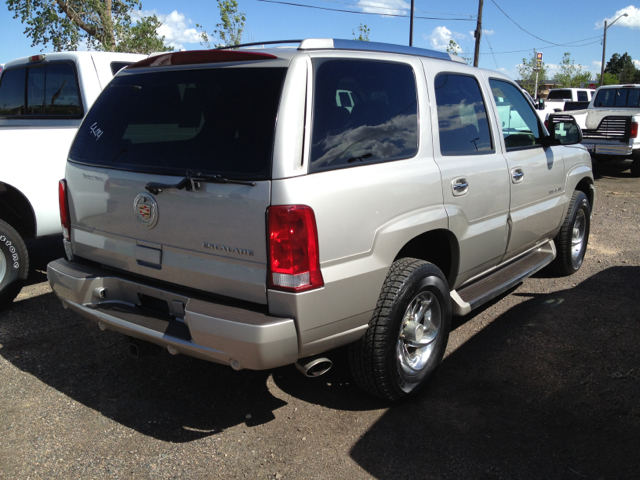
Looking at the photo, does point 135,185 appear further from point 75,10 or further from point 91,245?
point 75,10

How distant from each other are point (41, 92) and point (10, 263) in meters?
2.36

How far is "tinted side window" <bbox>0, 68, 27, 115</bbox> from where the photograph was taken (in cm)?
639

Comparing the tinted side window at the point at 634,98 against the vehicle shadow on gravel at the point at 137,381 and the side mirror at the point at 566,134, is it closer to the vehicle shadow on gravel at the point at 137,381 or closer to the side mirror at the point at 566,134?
the side mirror at the point at 566,134

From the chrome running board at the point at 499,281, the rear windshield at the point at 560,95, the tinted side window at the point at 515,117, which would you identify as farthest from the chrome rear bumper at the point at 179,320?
the rear windshield at the point at 560,95

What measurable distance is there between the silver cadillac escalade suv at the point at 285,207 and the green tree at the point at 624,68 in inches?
2807

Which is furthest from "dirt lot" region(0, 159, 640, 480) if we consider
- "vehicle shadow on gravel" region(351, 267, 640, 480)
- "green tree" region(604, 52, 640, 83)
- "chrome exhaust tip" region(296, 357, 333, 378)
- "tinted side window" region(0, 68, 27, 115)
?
"green tree" region(604, 52, 640, 83)

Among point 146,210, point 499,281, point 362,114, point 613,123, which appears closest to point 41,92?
point 146,210

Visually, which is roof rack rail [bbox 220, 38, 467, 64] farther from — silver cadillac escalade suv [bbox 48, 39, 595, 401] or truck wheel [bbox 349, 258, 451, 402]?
truck wheel [bbox 349, 258, 451, 402]

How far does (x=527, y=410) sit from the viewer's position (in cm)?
327

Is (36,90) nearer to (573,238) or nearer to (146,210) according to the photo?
(146,210)

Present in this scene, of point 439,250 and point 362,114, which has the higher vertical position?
point 362,114

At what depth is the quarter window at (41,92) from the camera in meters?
5.71

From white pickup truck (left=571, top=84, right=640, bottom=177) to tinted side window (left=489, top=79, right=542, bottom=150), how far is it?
27.7 ft

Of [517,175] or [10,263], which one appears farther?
[10,263]
